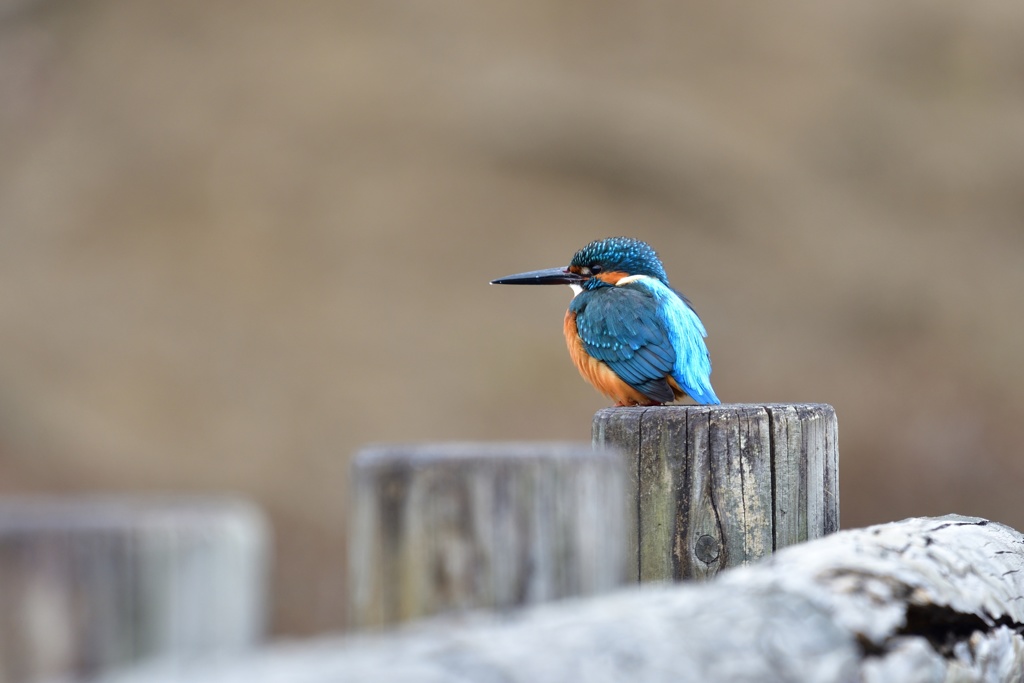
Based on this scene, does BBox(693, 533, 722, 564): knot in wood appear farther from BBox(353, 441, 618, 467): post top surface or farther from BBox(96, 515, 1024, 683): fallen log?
BBox(353, 441, 618, 467): post top surface

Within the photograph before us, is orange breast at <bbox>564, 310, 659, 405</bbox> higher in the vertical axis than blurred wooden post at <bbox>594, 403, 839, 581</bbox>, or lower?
higher

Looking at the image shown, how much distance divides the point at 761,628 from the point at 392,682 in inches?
16.9

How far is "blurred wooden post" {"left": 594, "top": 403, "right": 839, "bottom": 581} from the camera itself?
1946mm

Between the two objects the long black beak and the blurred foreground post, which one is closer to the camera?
the blurred foreground post

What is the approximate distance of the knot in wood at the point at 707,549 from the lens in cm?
195

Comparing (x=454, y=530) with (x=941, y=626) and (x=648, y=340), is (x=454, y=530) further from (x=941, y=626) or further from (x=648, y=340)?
(x=648, y=340)

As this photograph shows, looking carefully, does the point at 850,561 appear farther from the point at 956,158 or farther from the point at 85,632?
the point at 956,158

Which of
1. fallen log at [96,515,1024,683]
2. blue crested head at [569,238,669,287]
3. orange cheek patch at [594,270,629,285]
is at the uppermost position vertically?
blue crested head at [569,238,669,287]

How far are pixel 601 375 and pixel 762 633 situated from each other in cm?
255

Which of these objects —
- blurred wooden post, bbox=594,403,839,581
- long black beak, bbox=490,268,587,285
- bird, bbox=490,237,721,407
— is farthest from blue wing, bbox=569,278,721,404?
blurred wooden post, bbox=594,403,839,581

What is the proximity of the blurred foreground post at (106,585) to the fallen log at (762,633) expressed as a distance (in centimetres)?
4

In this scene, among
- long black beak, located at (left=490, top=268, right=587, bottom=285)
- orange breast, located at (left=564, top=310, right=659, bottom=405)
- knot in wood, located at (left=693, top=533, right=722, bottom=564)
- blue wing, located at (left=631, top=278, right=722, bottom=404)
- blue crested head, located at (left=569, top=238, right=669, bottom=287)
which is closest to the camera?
knot in wood, located at (left=693, top=533, right=722, bottom=564)

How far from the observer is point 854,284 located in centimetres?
910

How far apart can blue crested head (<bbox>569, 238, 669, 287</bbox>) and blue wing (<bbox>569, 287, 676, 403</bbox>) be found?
29 cm
